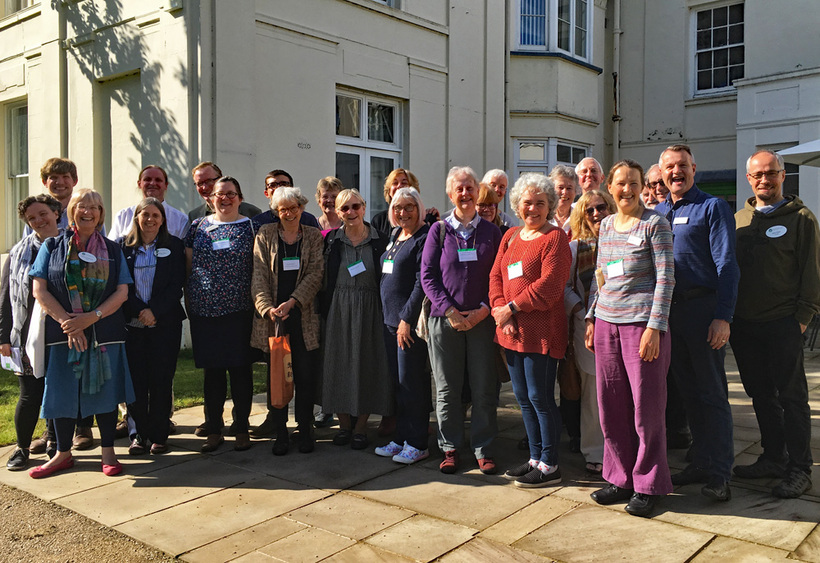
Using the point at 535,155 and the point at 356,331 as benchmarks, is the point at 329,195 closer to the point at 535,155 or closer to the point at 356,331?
the point at 356,331

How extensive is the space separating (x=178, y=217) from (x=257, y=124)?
339 centimetres

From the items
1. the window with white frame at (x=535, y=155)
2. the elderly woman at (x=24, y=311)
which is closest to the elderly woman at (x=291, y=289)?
the elderly woman at (x=24, y=311)

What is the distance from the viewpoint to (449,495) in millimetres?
4289

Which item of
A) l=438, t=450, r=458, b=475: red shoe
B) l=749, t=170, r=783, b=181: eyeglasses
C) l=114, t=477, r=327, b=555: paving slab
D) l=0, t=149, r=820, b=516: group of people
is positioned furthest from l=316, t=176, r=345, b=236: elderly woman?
l=749, t=170, r=783, b=181: eyeglasses

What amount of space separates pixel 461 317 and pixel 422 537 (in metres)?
1.42

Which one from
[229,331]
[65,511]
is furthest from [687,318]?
[65,511]

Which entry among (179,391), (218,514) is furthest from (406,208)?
(179,391)

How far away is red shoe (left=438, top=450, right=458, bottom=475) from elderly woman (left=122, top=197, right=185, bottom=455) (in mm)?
2063

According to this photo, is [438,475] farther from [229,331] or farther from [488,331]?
[229,331]

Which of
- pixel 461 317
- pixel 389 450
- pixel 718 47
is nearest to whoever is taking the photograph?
pixel 461 317

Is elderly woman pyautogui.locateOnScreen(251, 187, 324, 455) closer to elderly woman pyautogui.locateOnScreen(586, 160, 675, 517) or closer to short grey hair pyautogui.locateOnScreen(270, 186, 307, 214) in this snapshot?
short grey hair pyautogui.locateOnScreen(270, 186, 307, 214)

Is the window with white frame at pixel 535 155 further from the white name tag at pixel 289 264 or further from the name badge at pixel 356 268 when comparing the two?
the white name tag at pixel 289 264

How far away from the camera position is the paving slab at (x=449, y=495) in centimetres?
398

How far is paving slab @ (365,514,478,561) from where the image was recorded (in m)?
3.52
